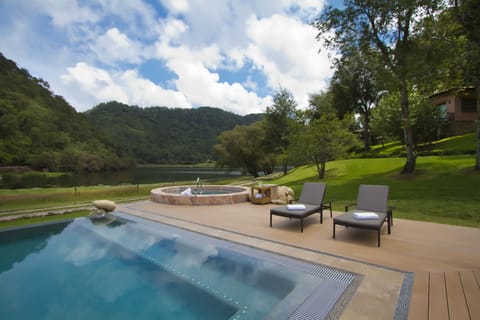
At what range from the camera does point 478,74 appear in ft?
32.6

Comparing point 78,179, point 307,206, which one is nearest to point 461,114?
point 307,206

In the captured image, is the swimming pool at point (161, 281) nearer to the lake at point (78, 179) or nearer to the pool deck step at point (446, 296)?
the pool deck step at point (446, 296)

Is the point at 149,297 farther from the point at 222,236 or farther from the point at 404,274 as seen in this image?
the point at 404,274

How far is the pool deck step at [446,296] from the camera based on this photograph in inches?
96.0

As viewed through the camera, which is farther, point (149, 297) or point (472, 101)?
point (472, 101)

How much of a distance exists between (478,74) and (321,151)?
7859 millimetres

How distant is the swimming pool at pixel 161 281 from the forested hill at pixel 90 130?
36494 mm

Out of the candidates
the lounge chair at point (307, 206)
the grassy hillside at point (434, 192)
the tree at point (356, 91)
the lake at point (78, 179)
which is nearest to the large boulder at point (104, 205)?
the lounge chair at point (307, 206)

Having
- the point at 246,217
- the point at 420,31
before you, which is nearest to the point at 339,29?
the point at 420,31

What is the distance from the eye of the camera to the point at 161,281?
3.89 meters

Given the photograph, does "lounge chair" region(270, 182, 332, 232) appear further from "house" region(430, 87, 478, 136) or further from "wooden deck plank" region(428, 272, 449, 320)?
"house" region(430, 87, 478, 136)

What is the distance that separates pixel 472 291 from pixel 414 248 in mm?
1585

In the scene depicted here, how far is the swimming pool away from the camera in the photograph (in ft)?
10.2

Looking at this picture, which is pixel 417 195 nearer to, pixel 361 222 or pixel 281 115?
pixel 361 222
